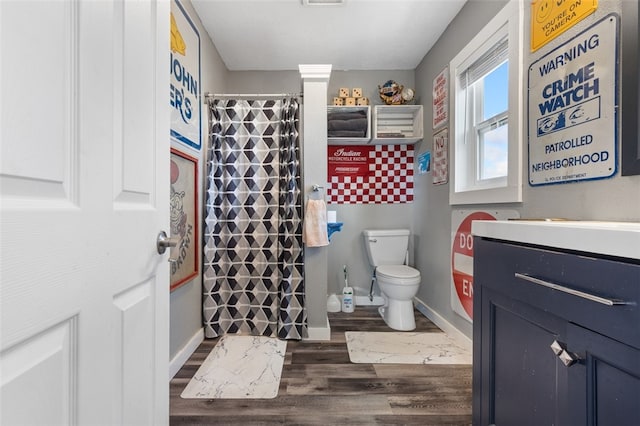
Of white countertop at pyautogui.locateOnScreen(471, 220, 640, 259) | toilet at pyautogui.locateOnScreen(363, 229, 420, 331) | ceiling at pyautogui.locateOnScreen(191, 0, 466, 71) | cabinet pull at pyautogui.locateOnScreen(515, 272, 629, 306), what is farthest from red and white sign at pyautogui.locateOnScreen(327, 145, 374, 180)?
cabinet pull at pyautogui.locateOnScreen(515, 272, 629, 306)

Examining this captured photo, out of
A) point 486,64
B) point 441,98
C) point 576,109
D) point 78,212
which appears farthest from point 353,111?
point 78,212

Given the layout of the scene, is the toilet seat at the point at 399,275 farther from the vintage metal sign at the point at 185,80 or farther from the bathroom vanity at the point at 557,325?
the vintage metal sign at the point at 185,80

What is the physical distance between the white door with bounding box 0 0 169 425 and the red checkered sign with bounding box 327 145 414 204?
2.16 metres

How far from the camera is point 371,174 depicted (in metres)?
2.82

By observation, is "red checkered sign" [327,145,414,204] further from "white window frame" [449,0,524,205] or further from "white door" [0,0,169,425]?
"white door" [0,0,169,425]

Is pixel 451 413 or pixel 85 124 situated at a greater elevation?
pixel 85 124

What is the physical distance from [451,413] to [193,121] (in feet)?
7.18

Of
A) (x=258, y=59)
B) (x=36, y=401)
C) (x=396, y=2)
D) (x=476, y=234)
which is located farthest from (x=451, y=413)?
(x=258, y=59)

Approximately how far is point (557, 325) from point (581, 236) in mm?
238

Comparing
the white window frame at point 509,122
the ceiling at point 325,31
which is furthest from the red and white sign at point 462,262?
the ceiling at point 325,31

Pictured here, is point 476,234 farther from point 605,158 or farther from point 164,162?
point 164,162

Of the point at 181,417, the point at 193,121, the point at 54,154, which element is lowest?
the point at 181,417

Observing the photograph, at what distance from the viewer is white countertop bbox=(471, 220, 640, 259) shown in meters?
0.57

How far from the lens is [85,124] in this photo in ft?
1.63
